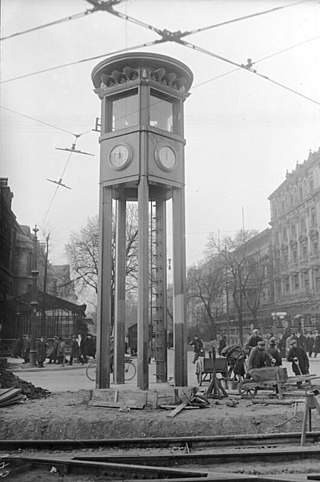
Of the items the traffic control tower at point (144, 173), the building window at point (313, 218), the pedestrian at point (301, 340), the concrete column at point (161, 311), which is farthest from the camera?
the pedestrian at point (301, 340)

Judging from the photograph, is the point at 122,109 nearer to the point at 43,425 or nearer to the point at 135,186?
the point at 135,186

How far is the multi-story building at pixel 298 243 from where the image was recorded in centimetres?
923

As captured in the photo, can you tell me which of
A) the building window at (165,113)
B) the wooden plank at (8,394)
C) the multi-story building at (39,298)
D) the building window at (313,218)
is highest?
the building window at (165,113)

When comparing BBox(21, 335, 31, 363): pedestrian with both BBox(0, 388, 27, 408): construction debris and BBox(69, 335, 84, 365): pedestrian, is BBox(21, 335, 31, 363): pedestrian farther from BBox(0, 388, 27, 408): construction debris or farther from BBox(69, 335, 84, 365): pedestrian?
BBox(0, 388, 27, 408): construction debris

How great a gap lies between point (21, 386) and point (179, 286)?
3.87 meters

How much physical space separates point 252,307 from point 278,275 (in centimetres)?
124

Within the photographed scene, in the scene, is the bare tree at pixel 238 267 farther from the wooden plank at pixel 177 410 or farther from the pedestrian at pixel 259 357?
the wooden plank at pixel 177 410

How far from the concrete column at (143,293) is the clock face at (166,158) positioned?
43cm

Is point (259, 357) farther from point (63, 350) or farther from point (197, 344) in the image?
point (63, 350)

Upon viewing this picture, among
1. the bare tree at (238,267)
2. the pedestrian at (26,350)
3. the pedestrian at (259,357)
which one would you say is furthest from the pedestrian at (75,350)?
the pedestrian at (259,357)

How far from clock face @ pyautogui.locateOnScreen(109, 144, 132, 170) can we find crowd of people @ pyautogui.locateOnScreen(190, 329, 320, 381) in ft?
11.9

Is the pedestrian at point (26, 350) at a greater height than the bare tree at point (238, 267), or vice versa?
the bare tree at point (238, 267)

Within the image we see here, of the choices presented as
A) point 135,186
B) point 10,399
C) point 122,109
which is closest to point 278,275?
point 135,186

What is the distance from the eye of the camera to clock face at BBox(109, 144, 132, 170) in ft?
24.6
